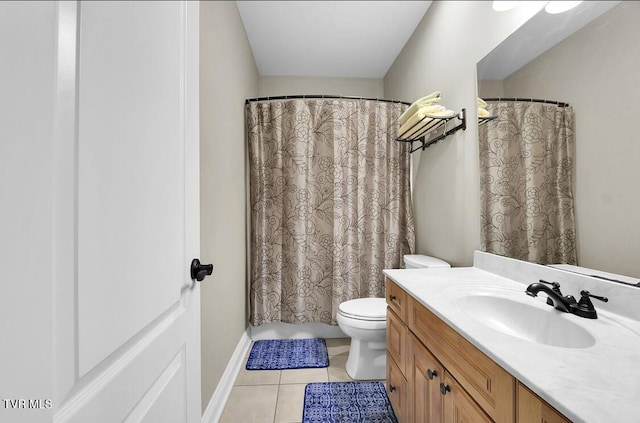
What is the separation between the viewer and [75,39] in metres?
0.41

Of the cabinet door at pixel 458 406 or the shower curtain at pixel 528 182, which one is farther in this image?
the shower curtain at pixel 528 182

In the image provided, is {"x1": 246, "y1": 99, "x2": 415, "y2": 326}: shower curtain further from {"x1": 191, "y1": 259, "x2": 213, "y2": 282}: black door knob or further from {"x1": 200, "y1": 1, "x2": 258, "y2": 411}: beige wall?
{"x1": 191, "y1": 259, "x2": 213, "y2": 282}: black door knob

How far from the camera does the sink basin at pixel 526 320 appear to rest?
0.89 meters

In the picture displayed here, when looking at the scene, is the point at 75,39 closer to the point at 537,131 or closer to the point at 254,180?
the point at 537,131

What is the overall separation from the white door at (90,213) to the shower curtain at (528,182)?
1425 mm

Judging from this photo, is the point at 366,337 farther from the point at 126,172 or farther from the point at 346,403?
the point at 126,172

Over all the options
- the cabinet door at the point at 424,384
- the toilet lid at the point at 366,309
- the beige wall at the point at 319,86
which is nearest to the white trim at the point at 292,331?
the toilet lid at the point at 366,309

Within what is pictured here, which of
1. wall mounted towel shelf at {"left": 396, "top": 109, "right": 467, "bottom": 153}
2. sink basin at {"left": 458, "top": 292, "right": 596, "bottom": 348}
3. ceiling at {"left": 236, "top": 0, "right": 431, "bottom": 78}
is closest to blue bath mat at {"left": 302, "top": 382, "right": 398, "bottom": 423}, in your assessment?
sink basin at {"left": 458, "top": 292, "right": 596, "bottom": 348}

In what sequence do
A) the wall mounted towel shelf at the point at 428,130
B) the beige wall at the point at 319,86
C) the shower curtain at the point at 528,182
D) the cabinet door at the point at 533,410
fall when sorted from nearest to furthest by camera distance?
the cabinet door at the point at 533,410 < the shower curtain at the point at 528,182 < the wall mounted towel shelf at the point at 428,130 < the beige wall at the point at 319,86

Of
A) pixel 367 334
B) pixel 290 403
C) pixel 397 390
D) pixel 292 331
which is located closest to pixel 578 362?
pixel 397 390

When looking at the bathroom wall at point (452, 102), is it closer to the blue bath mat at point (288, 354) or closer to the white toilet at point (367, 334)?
the white toilet at point (367, 334)

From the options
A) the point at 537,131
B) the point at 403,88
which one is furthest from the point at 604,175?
the point at 403,88

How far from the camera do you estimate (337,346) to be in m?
2.38

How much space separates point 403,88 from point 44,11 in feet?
9.12
